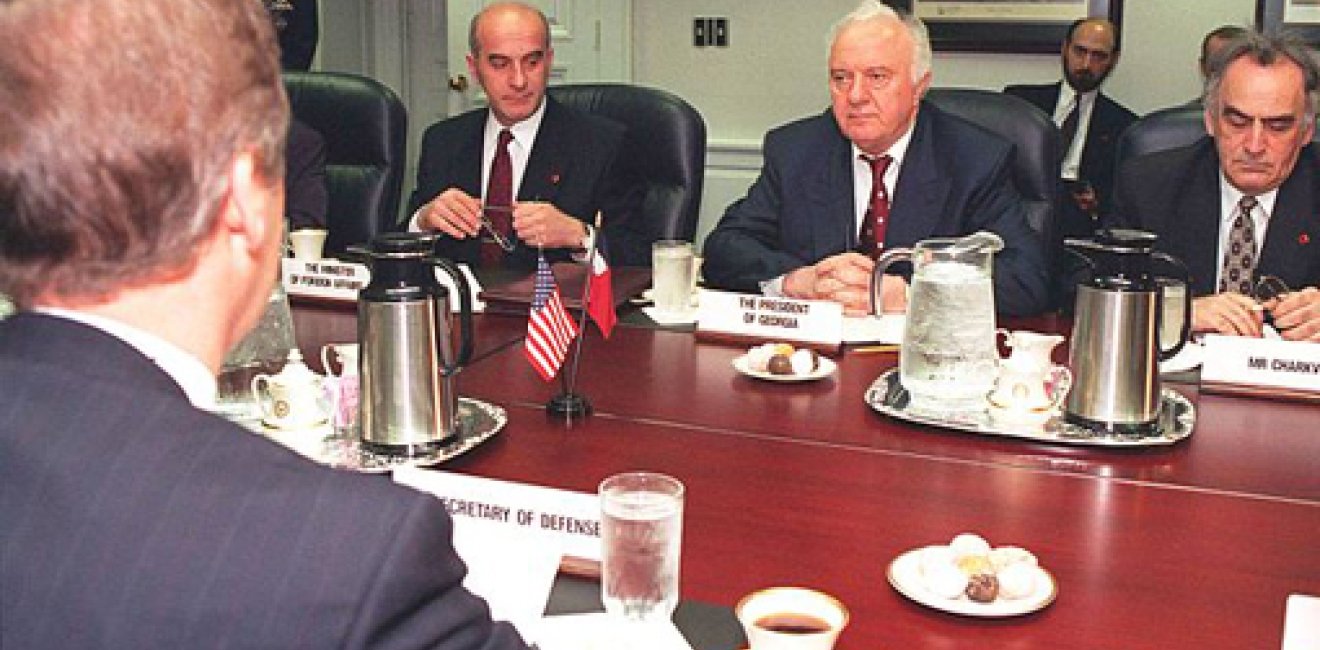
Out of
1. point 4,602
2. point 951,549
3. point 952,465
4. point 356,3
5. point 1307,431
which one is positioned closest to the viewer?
point 4,602

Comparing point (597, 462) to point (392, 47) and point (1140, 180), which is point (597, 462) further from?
point (392, 47)

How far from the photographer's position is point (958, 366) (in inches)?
76.6

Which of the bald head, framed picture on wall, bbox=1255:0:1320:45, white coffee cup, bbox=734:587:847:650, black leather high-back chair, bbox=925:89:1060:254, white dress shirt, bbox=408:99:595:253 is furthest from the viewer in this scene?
the bald head

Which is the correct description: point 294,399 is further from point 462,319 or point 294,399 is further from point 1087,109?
point 1087,109

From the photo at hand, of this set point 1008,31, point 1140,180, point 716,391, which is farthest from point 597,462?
point 1008,31

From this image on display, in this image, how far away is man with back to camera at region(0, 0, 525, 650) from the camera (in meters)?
0.78

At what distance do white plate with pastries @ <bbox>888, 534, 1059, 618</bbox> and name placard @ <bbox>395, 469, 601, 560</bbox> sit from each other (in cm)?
30

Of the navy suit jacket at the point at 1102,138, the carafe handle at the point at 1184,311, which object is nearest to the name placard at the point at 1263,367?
the carafe handle at the point at 1184,311

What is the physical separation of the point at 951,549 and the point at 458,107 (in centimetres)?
441

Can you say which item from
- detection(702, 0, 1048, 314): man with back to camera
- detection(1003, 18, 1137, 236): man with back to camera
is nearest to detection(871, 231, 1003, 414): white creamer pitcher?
detection(702, 0, 1048, 314): man with back to camera

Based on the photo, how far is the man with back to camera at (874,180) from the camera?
2840mm

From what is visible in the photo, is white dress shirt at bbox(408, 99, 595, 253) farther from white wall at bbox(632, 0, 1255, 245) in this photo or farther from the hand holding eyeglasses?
white wall at bbox(632, 0, 1255, 245)

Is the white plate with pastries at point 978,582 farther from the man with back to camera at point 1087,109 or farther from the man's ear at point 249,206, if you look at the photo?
the man with back to camera at point 1087,109

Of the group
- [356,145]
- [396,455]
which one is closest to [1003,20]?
[356,145]
